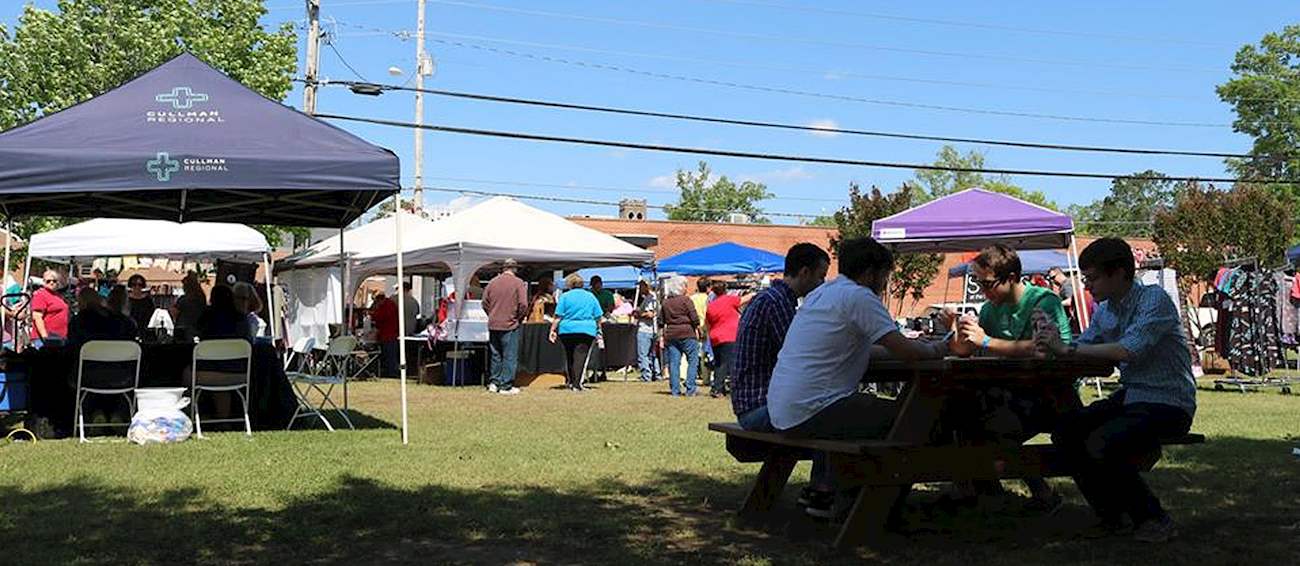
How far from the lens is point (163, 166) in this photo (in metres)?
9.20

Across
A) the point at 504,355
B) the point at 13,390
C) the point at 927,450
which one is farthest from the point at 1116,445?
the point at 504,355

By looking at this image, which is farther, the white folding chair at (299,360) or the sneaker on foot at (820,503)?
the white folding chair at (299,360)

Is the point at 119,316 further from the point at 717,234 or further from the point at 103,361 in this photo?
the point at 717,234

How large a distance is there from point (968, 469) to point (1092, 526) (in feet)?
2.82

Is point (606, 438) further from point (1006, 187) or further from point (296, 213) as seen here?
point (1006, 187)

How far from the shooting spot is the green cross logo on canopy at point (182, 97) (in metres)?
9.70

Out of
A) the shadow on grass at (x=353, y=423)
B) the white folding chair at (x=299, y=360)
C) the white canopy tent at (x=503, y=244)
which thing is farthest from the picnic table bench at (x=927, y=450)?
the white folding chair at (x=299, y=360)

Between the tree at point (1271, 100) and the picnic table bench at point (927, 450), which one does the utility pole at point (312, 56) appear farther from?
the tree at point (1271, 100)

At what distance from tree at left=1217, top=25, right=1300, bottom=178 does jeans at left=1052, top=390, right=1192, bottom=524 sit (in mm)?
55562

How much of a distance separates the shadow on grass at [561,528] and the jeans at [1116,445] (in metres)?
0.19

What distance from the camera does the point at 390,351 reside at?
64.7ft

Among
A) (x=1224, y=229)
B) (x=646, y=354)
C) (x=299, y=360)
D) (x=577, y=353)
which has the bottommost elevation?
(x=299, y=360)

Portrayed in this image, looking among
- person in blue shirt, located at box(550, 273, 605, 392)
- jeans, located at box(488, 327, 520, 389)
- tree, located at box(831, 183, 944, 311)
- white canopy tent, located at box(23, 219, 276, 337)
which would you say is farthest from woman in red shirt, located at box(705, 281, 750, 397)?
tree, located at box(831, 183, 944, 311)

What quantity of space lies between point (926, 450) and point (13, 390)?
795 centimetres
